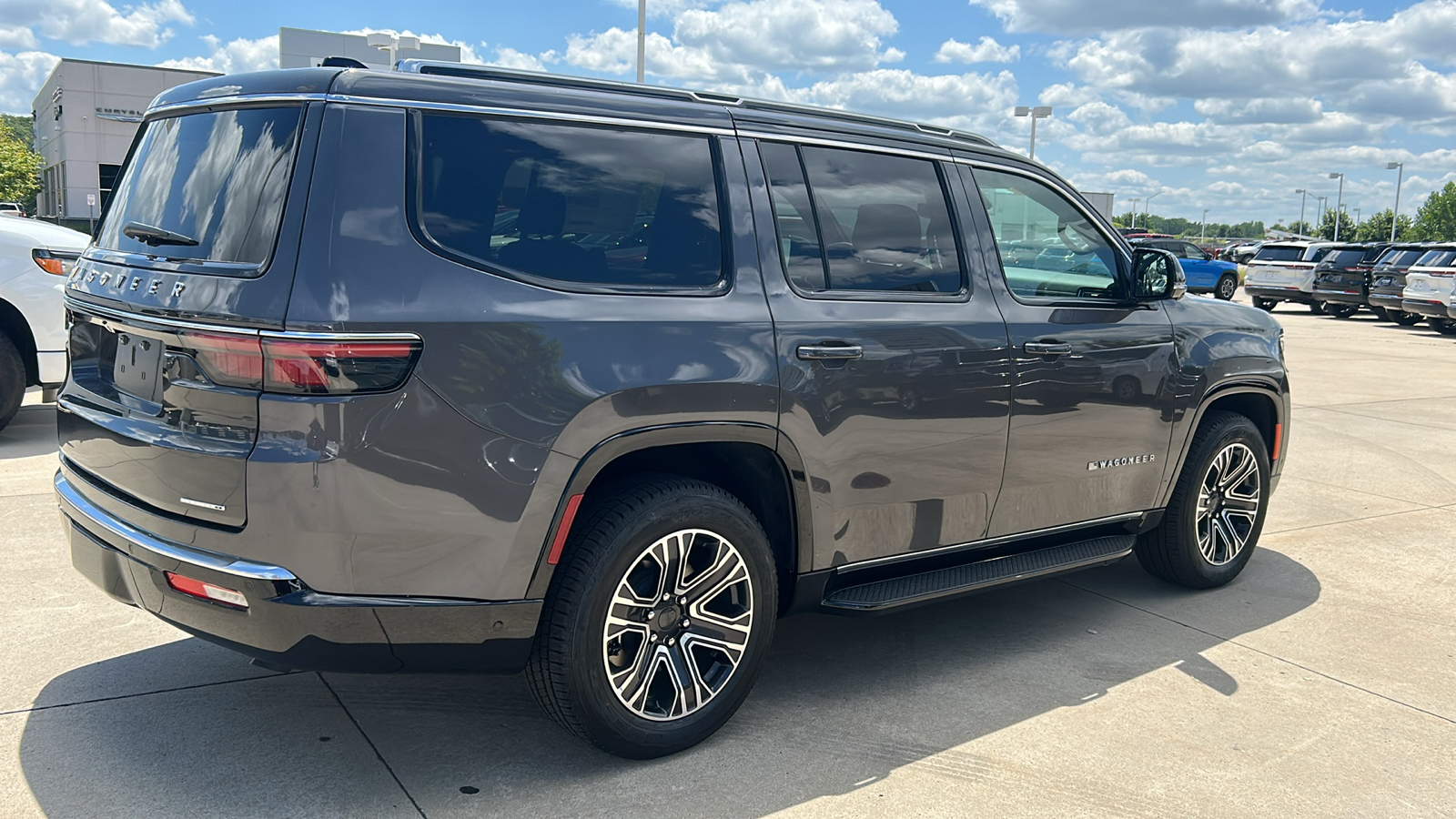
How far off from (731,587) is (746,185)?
1.28 m

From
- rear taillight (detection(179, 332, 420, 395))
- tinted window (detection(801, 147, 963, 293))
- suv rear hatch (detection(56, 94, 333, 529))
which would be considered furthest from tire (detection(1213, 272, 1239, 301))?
rear taillight (detection(179, 332, 420, 395))

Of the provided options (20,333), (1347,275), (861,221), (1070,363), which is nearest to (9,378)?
(20,333)

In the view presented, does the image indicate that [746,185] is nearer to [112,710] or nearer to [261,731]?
[261,731]

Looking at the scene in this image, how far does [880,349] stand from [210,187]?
2.10 meters

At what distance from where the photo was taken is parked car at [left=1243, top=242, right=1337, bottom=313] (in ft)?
93.5

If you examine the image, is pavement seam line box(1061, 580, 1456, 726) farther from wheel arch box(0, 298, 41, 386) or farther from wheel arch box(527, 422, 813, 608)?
wheel arch box(0, 298, 41, 386)

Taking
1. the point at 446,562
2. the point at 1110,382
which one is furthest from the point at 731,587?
the point at 1110,382

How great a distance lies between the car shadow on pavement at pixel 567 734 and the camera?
3.25m

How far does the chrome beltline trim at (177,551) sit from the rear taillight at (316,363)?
0.45 meters

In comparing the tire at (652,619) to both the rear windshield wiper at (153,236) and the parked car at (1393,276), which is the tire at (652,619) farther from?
the parked car at (1393,276)

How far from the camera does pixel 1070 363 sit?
448 cm

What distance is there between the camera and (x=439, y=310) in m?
2.97

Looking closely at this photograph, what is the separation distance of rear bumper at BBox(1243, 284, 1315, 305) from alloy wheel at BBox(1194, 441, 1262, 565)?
84.3 feet

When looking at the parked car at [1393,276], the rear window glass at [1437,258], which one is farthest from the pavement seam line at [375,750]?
the parked car at [1393,276]
